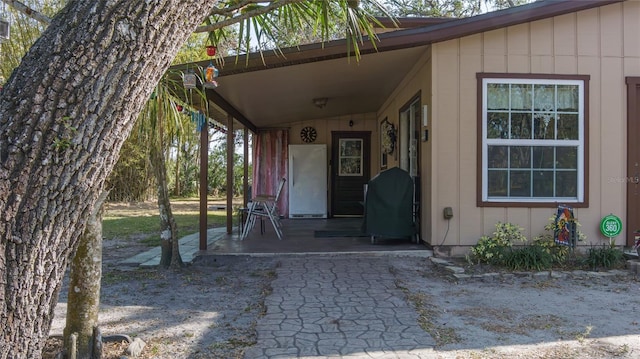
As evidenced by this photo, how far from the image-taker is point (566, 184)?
5.68m

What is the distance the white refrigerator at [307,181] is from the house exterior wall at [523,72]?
16.8 ft

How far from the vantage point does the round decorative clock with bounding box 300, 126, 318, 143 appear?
35.3ft

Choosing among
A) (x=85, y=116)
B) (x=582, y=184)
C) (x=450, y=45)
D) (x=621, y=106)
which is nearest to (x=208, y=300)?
(x=85, y=116)

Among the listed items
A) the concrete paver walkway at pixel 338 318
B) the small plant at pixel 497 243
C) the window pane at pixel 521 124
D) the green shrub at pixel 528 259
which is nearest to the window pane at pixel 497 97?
the window pane at pixel 521 124

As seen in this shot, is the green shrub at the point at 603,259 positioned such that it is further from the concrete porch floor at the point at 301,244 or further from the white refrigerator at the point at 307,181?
the white refrigerator at the point at 307,181

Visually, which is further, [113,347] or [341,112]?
[341,112]

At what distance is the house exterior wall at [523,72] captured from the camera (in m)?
5.63

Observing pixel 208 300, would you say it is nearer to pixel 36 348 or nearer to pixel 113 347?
pixel 113 347

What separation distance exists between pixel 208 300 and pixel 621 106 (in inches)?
200

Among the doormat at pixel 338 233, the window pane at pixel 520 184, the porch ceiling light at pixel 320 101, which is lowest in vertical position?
the doormat at pixel 338 233

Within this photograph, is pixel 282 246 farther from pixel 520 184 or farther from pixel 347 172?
pixel 347 172

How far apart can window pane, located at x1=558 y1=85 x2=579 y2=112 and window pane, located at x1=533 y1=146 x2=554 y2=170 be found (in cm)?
51

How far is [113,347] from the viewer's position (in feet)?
9.71

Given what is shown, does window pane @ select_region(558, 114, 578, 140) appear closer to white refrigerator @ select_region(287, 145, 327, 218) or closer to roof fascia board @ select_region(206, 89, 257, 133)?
roof fascia board @ select_region(206, 89, 257, 133)
